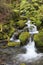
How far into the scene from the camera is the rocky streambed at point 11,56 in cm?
1197

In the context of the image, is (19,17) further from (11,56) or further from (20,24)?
(11,56)

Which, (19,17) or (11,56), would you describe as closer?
(11,56)

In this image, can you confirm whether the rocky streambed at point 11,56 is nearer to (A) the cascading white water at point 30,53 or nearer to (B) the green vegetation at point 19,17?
(A) the cascading white water at point 30,53

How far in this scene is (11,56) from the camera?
13.2 metres

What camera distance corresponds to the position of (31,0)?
24.6 m

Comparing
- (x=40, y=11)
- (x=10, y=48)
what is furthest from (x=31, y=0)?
(x=10, y=48)

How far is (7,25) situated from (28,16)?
9.89 feet

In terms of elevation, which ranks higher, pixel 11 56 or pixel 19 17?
pixel 19 17

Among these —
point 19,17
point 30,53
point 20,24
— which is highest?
point 19,17

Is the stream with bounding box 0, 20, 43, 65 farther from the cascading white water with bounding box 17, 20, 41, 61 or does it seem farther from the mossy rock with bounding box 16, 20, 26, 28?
the mossy rock with bounding box 16, 20, 26, 28

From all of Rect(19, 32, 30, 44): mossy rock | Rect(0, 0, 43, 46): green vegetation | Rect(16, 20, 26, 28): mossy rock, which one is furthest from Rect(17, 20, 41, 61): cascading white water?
Rect(16, 20, 26, 28): mossy rock

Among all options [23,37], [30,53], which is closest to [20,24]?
[23,37]

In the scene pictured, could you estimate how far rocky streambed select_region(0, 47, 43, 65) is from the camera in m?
12.0

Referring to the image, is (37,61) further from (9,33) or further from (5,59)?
(9,33)
